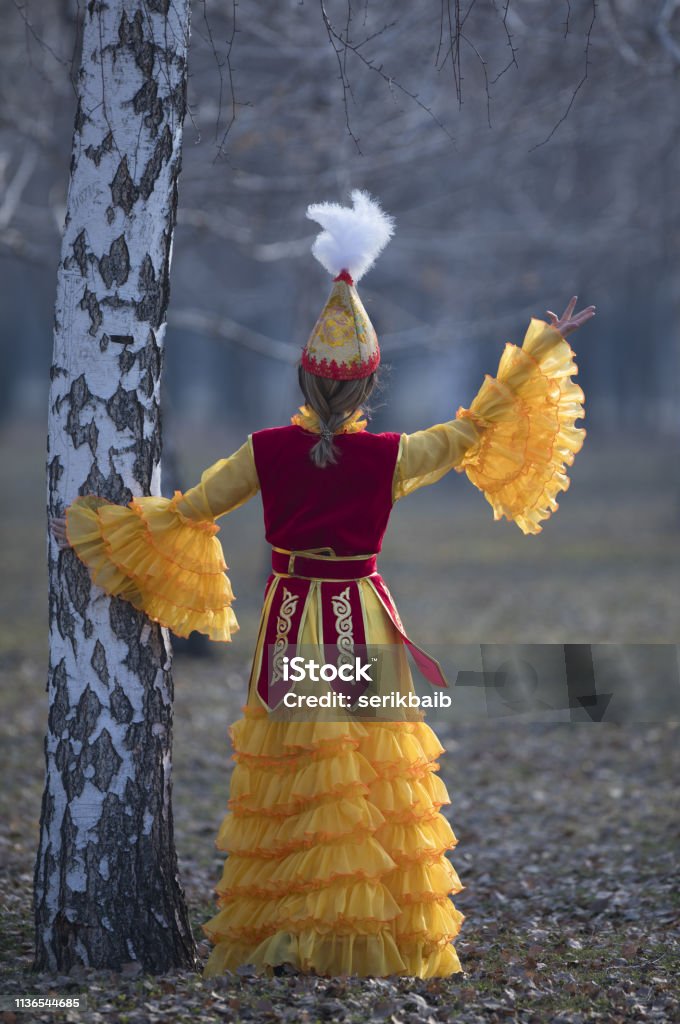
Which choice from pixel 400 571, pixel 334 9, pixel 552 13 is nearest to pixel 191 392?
pixel 400 571

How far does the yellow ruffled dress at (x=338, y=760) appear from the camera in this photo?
140 inches

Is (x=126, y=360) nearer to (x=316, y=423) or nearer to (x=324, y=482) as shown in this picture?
(x=316, y=423)

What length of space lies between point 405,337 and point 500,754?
7113 mm

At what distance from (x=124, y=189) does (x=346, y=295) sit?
0.82 m

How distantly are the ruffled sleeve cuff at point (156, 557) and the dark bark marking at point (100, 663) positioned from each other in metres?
0.19

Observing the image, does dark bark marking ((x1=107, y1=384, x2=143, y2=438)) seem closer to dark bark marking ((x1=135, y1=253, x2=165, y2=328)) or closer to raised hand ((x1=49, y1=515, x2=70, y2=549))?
dark bark marking ((x1=135, y1=253, x2=165, y2=328))

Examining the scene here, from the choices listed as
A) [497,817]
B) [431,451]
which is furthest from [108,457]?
[497,817]

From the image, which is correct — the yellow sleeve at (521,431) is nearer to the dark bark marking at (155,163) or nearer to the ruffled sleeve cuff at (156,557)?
the ruffled sleeve cuff at (156,557)

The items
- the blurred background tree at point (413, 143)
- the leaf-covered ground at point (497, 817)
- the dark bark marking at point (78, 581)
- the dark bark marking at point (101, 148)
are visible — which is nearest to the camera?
the leaf-covered ground at point (497, 817)

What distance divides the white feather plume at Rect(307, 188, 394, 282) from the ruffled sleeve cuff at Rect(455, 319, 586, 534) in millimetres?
595

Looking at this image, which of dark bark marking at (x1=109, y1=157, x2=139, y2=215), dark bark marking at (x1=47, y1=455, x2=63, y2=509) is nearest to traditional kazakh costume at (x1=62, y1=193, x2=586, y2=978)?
dark bark marking at (x1=47, y1=455, x2=63, y2=509)

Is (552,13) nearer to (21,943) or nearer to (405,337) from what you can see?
(405,337)

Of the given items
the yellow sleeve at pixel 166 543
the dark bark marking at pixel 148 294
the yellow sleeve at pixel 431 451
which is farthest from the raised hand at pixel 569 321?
the dark bark marking at pixel 148 294

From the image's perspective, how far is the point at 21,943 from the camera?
13.3 ft
